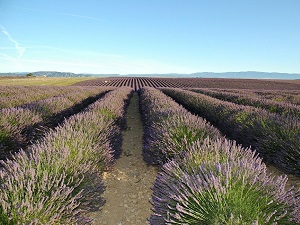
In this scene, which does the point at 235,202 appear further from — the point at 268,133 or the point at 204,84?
the point at 204,84

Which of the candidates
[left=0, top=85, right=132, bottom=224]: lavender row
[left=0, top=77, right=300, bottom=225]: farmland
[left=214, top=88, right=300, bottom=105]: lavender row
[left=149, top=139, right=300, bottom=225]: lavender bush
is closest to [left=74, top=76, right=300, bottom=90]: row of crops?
[left=214, top=88, right=300, bottom=105]: lavender row

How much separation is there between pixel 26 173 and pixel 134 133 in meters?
5.26

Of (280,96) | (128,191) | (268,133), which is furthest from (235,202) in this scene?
(280,96)

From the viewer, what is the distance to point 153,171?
432cm

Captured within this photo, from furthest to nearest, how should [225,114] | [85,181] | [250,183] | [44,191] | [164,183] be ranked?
[225,114] < [85,181] < [164,183] < [44,191] < [250,183]

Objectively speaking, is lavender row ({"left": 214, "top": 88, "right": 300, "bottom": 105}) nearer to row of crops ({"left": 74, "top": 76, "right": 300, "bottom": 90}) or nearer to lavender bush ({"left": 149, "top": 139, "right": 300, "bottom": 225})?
lavender bush ({"left": 149, "top": 139, "right": 300, "bottom": 225})

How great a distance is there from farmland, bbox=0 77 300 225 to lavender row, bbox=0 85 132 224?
0.01 metres

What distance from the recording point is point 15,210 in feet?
5.87

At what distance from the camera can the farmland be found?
1.79 m

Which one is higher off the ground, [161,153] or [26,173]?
[26,173]

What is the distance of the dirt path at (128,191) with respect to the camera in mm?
2883

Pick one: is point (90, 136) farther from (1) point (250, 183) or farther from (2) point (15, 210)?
(1) point (250, 183)

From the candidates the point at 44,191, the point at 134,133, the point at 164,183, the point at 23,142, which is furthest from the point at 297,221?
the point at 134,133

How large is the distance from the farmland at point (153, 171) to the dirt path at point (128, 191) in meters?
0.02
